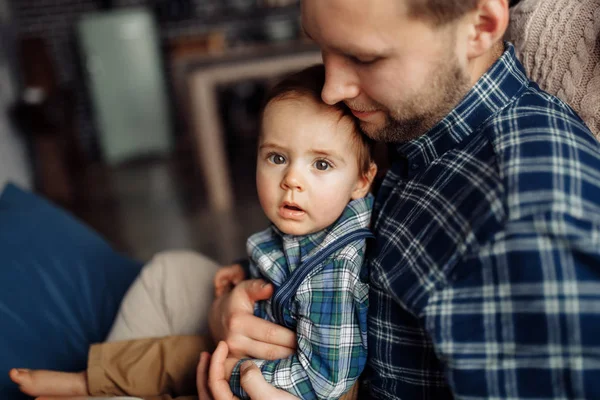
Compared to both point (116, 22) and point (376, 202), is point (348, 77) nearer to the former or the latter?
point (376, 202)

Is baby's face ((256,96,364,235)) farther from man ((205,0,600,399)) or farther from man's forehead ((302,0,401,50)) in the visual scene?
man's forehead ((302,0,401,50))

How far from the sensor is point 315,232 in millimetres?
1191

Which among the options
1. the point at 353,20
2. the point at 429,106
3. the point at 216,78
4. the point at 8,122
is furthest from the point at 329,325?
the point at 8,122

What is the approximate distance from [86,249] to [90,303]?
8.5 inches

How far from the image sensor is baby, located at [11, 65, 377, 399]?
109 cm

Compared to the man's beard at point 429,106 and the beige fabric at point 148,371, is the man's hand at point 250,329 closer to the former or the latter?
the beige fabric at point 148,371

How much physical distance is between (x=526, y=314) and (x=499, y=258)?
0.09 m

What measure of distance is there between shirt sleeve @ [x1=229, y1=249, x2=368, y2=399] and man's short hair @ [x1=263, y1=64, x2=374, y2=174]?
0.21 metres

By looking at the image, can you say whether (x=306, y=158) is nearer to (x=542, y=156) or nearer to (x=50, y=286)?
(x=542, y=156)

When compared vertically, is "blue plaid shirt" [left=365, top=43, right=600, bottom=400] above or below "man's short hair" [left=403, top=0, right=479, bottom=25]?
below

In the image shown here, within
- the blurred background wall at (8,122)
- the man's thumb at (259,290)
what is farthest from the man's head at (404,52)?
the blurred background wall at (8,122)

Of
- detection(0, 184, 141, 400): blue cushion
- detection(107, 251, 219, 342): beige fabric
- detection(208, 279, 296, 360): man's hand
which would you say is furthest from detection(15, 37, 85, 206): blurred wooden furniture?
detection(208, 279, 296, 360): man's hand

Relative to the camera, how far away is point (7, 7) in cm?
512

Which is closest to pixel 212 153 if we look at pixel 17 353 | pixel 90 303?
pixel 90 303
